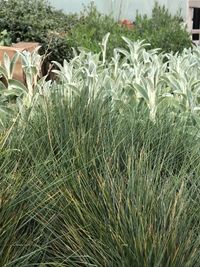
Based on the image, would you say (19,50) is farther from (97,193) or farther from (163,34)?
(97,193)

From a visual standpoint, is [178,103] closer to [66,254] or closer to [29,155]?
[29,155]

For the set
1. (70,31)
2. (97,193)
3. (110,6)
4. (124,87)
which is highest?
(110,6)

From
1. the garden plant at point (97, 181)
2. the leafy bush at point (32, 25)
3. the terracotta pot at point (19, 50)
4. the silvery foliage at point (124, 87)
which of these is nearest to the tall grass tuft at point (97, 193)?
the garden plant at point (97, 181)

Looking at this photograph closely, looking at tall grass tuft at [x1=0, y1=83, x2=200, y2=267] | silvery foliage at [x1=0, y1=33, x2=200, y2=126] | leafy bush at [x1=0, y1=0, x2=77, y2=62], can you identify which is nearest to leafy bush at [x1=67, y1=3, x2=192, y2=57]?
leafy bush at [x1=0, y1=0, x2=77, y2=62]

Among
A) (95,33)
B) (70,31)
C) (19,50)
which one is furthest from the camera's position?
(70,31)

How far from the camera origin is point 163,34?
570 cm

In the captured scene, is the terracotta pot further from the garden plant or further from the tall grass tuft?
the tall grass tuft

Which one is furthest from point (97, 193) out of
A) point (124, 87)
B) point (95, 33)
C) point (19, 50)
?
point (95, 33)

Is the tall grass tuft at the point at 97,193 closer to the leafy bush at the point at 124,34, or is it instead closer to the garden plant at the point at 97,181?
the garden plant at the point at 97,181

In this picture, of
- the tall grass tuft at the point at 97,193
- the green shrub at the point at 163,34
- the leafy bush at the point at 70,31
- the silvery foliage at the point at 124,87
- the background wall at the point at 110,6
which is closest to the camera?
the tall grass tuft at the point at 97,193

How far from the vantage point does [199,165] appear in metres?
2.27

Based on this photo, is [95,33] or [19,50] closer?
[19,50]

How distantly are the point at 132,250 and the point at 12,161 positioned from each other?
653mm

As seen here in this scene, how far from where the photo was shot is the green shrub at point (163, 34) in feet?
18.6
